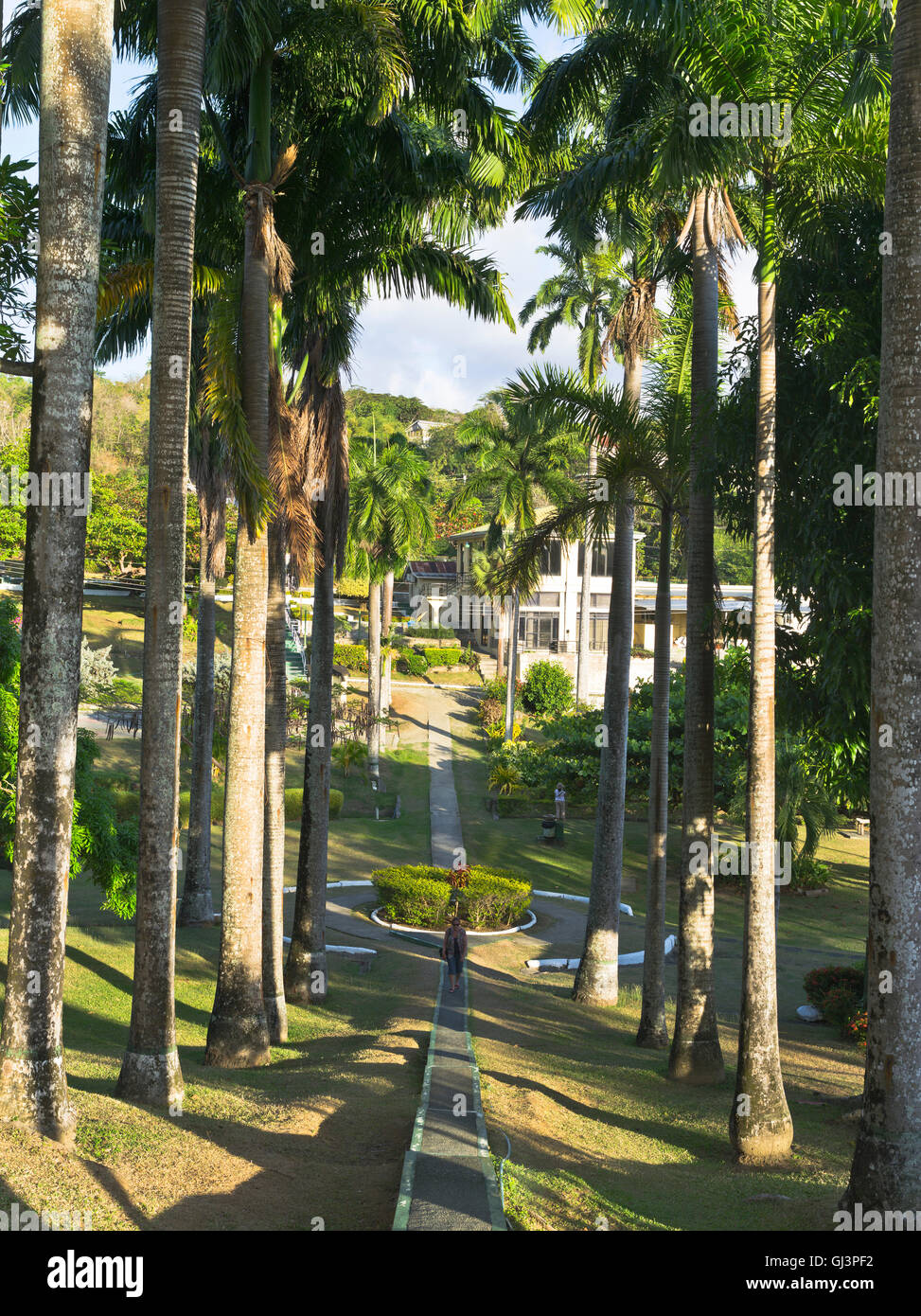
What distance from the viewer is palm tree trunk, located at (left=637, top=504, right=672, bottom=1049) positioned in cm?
1636

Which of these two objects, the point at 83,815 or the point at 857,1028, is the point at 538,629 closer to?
the point at 857,1028

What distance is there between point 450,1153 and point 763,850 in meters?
4.89

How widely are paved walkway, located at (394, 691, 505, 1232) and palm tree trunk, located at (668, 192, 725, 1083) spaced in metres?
2.92

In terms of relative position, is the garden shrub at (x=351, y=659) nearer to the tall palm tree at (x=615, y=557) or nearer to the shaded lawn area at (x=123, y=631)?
the shaded lawn area at (x=123, y=631)

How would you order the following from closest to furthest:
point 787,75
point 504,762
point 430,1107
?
point 430,1107, point 787,75, point 504,762

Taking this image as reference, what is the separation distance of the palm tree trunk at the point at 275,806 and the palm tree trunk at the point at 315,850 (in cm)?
146

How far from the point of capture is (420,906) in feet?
80.5

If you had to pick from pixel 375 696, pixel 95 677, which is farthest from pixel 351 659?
pixel 95 677

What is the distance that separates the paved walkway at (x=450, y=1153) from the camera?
21.8 feet

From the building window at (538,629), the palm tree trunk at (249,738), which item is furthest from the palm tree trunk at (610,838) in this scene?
the building window at (538,629)

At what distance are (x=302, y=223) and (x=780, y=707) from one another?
962 centimetres
